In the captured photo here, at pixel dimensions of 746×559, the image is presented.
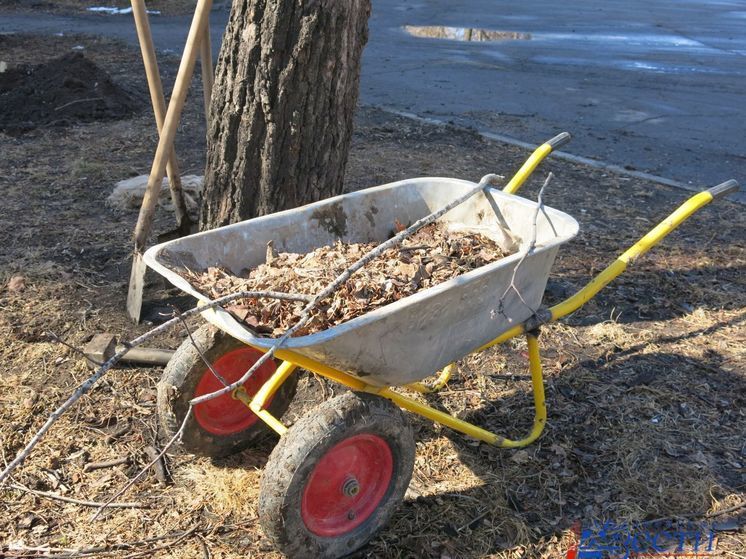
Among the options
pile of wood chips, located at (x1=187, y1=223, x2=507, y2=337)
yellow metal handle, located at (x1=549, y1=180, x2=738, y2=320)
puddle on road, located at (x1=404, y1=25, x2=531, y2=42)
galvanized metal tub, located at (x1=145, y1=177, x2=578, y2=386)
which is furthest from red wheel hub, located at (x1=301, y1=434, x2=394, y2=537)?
puddle on road, located at (x1=404, y1=25, x2=531, y2=42)

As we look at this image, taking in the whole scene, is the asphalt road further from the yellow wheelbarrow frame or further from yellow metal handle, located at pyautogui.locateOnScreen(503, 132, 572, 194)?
the yellow wheelbarrow frame

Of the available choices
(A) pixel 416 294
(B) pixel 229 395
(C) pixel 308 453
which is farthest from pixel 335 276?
(B) pixel 229 395

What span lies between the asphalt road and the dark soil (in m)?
2.77

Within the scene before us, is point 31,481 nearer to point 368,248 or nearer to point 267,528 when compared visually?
point 267,528

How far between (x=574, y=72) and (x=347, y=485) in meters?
8.85

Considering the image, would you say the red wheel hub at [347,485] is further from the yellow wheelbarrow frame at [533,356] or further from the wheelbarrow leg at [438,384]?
the wheelbarrow leg at [438,384]

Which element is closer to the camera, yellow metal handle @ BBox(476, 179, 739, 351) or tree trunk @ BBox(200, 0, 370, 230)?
yellow metal handle @ BBox(476, 179, 739, 351)

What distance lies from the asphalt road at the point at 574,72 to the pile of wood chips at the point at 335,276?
13.7 feet

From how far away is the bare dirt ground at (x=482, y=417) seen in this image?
2.54 meters

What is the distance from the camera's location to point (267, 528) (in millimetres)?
2184

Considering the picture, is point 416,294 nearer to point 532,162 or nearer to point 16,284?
point 532,162

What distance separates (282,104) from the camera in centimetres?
324

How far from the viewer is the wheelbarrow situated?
2.14 m

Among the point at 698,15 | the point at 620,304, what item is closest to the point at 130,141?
the point at 620,304
